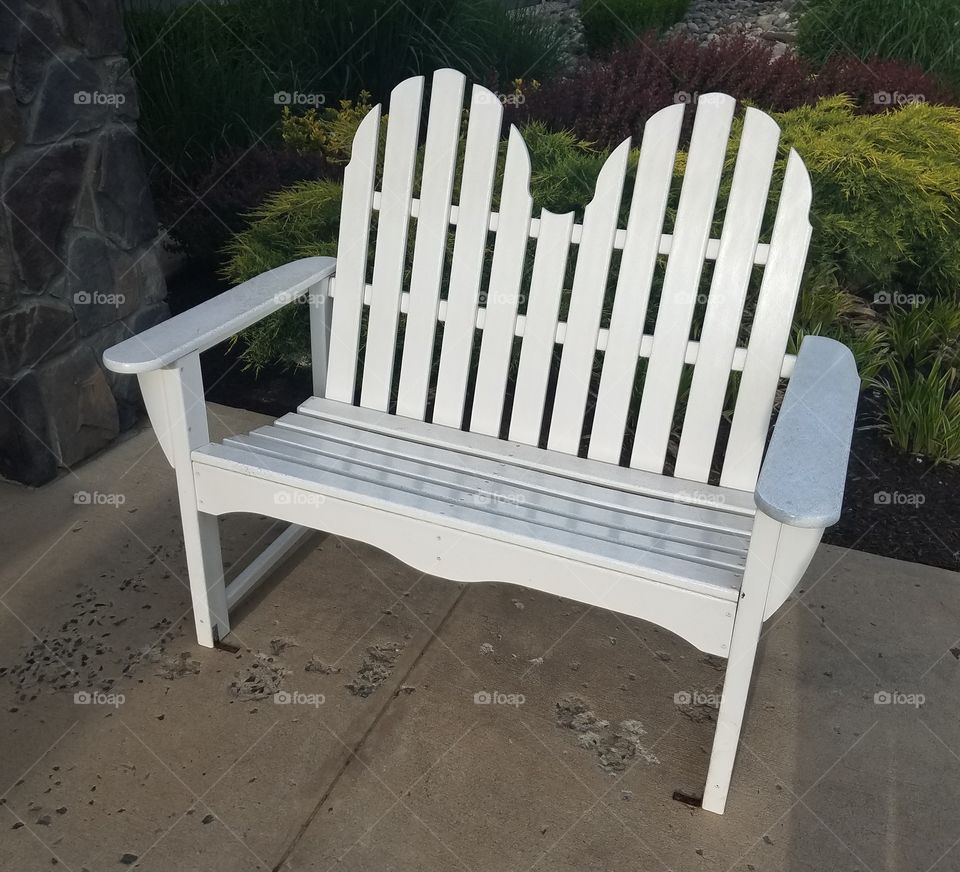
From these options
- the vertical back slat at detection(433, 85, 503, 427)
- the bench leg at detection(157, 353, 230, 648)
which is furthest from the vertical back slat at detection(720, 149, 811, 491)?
the bench leg at detection(157, 353, 230, 648)

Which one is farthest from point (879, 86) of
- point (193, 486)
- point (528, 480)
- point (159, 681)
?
point (159, 681)

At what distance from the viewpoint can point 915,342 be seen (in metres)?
3.19

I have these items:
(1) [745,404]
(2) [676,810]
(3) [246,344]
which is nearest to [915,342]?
(1) [745,404]

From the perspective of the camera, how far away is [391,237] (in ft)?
7.16

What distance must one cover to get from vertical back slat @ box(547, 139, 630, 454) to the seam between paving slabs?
0.54 meters

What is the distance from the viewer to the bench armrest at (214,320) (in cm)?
167

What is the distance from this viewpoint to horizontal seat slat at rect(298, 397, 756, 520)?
1910 millimetres

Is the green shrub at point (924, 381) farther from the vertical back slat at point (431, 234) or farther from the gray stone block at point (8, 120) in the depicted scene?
the gray stone block at point (8, 120)

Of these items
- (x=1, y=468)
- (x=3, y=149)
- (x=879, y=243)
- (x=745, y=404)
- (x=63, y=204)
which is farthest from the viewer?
(x=879, y=243)

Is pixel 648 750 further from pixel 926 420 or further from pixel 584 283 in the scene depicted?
pixel 926 420

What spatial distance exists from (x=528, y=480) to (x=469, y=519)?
0.29 metres

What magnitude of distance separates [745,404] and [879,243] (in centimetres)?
154

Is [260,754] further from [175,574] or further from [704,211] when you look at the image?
[704,211]

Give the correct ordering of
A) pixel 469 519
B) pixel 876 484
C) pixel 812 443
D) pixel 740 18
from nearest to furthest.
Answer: pixel 812 443 < pixel 469 519 < pixel 876 484 < pixel 740 18
